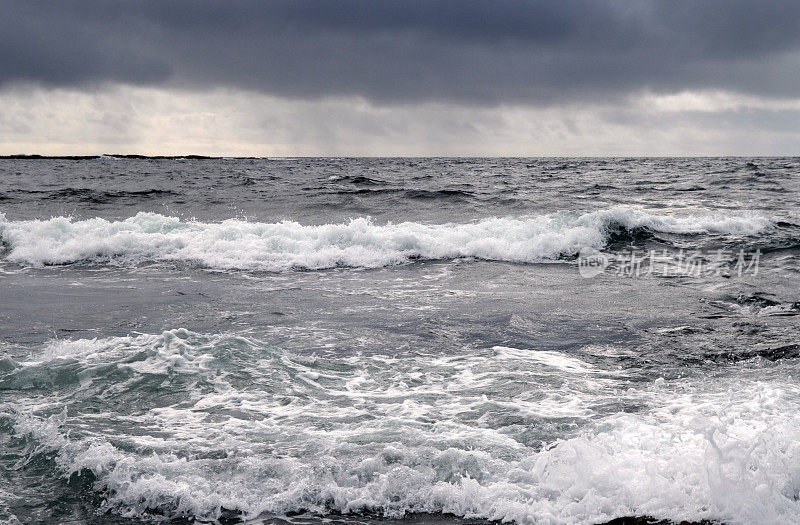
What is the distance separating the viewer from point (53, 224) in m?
14.7

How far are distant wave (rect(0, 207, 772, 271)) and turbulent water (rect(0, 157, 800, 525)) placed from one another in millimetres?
96

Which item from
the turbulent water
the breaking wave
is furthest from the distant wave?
the breaking wave

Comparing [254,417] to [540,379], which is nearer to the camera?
[254,417]

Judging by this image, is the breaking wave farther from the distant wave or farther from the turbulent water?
the distant wave

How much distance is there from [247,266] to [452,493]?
920cm

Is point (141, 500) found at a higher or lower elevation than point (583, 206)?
lower

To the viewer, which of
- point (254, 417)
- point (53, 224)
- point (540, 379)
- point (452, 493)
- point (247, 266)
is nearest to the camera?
point (452, 493)

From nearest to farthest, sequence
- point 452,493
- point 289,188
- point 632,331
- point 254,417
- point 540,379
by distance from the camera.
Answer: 1. point 452,493
2. point 254,417
3. point 540,379
4. point 632,331
5. point 289,188

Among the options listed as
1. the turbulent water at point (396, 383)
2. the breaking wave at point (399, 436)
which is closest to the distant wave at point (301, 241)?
the turbulent water at point (396, 383)

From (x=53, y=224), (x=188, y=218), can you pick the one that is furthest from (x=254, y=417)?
(x=188, y=218)

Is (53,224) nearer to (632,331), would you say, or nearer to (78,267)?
(78,267)

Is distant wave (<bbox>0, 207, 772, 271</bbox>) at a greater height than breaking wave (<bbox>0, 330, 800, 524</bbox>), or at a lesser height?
greater

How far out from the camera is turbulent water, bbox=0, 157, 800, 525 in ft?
11.8

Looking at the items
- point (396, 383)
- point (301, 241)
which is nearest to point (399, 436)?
point (396, 383)
